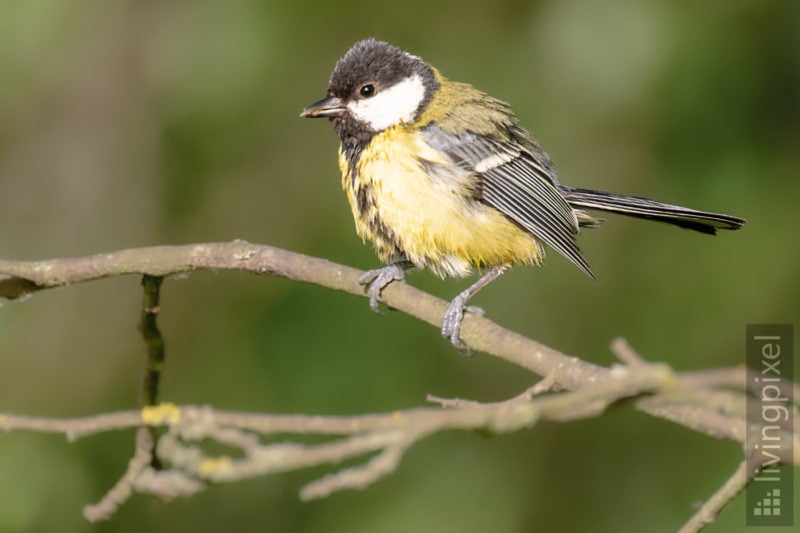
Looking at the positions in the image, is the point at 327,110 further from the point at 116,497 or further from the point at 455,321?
the point at 116,497

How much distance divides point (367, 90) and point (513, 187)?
1.99ft

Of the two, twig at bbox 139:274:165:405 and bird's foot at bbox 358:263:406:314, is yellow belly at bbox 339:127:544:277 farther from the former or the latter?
twig at bbox 139:274:165:405

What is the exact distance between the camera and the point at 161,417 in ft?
4.22

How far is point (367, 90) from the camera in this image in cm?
322

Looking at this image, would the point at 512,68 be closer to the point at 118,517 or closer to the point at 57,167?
the point at 57,167

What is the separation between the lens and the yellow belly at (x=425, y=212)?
2898 mm

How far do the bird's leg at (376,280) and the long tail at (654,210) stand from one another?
81 cm

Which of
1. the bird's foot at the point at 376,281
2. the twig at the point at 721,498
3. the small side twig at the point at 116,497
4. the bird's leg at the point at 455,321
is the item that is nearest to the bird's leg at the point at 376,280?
the bird's foot at the point at 376,281

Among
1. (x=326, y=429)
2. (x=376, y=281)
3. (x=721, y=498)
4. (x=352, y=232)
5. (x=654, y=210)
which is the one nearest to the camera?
(x=326, y=429)

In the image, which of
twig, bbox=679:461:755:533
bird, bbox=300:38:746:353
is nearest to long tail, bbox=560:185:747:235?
bird, bbox=300:38:746:353

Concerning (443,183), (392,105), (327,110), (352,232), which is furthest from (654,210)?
(352,232)

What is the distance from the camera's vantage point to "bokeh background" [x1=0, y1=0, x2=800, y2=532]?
3756mm

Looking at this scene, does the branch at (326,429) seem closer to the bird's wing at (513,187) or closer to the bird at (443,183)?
the bird at (443,183)

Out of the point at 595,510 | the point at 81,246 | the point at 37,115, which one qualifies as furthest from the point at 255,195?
the point at 595,510
